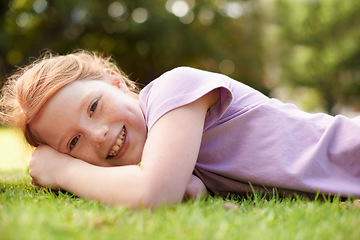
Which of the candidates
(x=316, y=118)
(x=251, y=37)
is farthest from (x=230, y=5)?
(x=316, y=118)

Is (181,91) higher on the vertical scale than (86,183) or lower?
higher

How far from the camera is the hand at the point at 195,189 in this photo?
2.22m

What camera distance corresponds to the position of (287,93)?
119ft

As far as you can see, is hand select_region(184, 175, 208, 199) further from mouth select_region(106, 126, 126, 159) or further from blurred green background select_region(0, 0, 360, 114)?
blurred green background select_region(0, 0, 360, 114)

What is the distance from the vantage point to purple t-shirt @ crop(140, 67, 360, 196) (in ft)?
7.45

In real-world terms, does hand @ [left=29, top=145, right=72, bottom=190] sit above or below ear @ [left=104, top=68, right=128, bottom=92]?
below

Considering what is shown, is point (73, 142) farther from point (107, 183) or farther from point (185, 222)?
point (185, 222)

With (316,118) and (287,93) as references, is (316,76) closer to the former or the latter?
(287,93)

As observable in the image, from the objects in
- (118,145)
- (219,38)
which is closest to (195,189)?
(118,145)

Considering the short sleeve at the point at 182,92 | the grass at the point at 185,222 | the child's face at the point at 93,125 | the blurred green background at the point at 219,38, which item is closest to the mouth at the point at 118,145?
the child's face at the point at 93,125

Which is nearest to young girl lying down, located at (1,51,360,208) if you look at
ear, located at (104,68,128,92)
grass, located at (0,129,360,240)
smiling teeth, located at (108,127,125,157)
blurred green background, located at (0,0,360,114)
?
smiling teeth, located at (108,127,125,157)

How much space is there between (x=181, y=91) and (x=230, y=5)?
1110 inches

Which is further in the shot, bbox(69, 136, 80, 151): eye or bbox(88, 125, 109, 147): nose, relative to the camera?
bbox(69, 136, 80, 151): eye

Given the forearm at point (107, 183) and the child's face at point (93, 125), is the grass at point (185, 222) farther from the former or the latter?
the child's face at point (93, 125)
